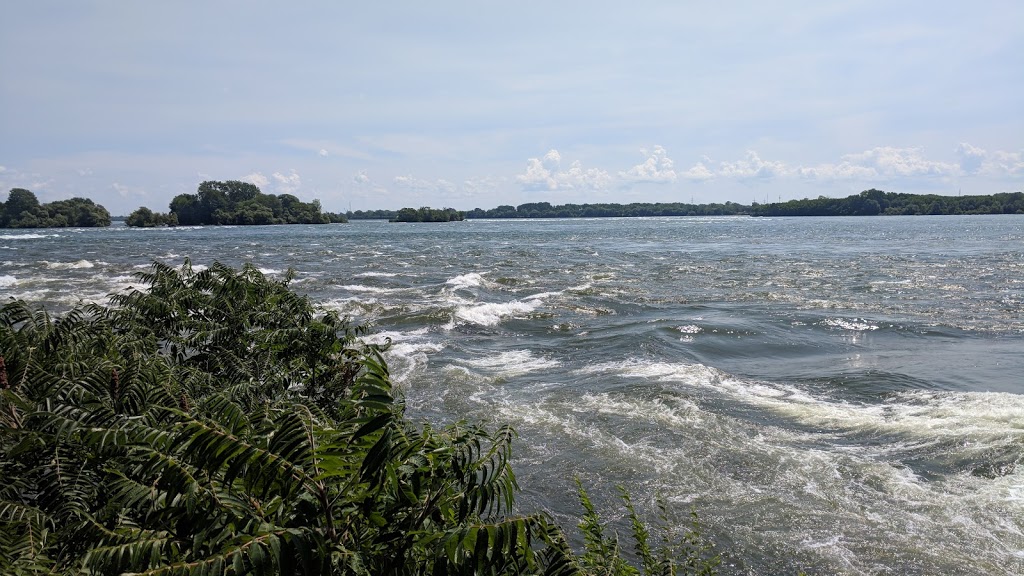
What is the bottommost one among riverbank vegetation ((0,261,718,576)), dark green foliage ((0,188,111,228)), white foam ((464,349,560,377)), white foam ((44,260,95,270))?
white foam ((464,349,560,377))

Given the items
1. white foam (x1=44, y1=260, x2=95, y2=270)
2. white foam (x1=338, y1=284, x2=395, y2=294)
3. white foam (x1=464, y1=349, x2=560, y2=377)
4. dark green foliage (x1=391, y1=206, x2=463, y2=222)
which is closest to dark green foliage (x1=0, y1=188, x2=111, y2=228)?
dark green foliage (x1=391, y1=206, x2=463, y2=222)

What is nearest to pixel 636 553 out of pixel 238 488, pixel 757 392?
pixel 238 488

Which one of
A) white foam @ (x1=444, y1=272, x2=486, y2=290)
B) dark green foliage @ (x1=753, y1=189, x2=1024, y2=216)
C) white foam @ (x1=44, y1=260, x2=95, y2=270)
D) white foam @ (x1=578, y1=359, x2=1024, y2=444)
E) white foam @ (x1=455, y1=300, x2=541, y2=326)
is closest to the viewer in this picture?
white foam @ (x1=578, y1=359, x2=1024, y2=444)

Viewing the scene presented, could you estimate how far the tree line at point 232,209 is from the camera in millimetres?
138013

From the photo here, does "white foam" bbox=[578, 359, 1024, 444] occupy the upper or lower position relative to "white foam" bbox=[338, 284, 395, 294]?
lower

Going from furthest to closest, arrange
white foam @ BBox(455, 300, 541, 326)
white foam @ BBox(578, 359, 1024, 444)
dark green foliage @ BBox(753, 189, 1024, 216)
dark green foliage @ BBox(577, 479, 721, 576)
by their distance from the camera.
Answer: dark green foliage @ BBox(753, 189, 1024, 216) → white foam @ BBox(455, 300, 541, 326) → white foam @ BBox(578, 359, 1024, 444) → dark green foliage @ BBox(577, 479, 721, 576)

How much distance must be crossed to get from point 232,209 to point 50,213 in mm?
36065

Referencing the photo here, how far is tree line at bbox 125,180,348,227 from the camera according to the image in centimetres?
13801

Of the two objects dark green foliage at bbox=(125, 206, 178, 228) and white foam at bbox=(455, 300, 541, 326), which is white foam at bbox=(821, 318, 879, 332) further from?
dark green foliage at bbox=(125, 206, 178, 228)

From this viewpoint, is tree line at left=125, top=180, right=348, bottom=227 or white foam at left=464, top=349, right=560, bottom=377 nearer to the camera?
white foam at left=464, top=349, right=560, bottom=377

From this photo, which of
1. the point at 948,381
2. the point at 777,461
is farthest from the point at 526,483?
the point at 948,381

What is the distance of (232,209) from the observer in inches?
6152

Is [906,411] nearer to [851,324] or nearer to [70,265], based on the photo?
[851,324]

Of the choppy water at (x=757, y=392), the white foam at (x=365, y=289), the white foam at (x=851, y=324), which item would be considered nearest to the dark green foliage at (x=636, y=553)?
the choppy water at (x=757, y=392)
